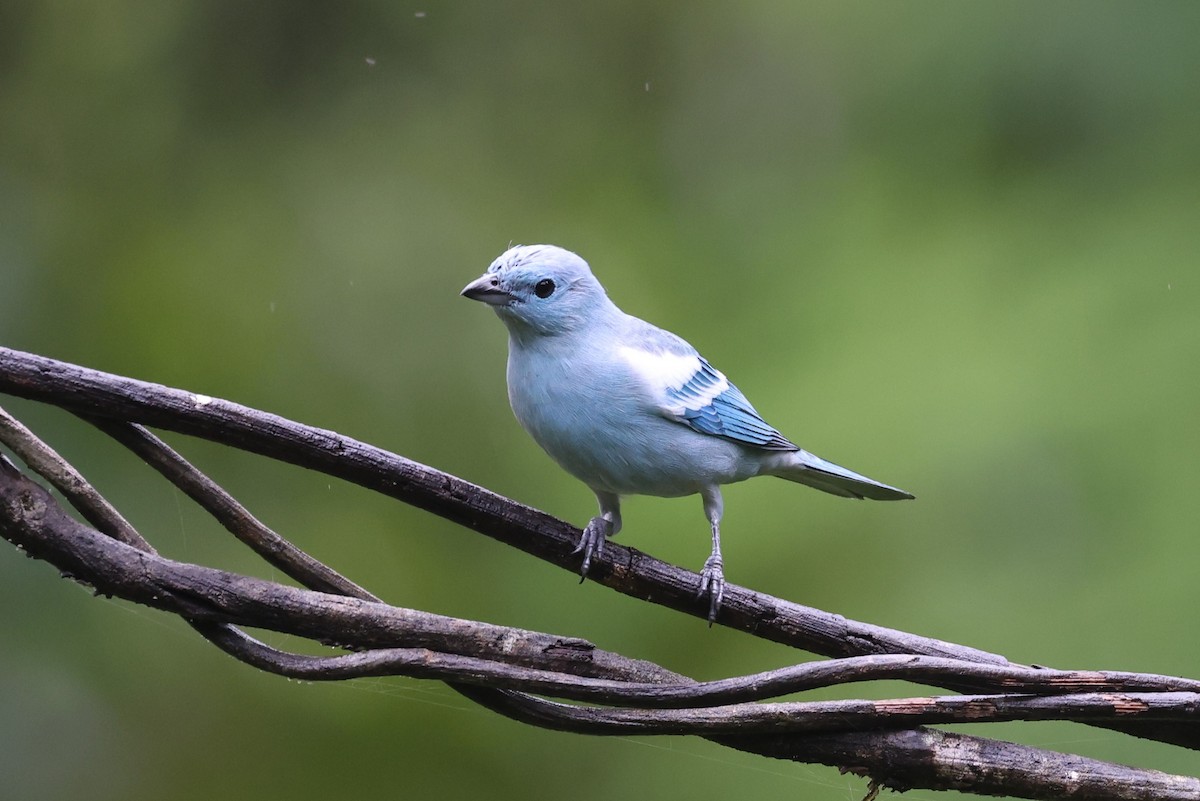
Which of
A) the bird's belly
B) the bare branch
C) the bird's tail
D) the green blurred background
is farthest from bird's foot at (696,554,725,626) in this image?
the green blurred background

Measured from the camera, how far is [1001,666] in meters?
0.93

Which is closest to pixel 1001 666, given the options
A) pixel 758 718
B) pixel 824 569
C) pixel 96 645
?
pixel 758 718

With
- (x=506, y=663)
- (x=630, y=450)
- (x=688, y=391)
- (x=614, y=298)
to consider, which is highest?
(x=614, y=298)

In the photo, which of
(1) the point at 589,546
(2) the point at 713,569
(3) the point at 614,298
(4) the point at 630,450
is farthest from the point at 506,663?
(3) the point at 614,298

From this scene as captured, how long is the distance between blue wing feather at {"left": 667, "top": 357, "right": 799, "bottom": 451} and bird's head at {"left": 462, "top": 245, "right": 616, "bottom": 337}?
0.57ft

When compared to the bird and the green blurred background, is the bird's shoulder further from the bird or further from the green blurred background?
the green blurred background

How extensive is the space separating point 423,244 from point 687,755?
114 cm

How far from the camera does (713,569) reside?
1229 mm

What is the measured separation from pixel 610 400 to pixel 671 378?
11 centimetres

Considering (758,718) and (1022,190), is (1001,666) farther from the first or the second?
(1022,190)

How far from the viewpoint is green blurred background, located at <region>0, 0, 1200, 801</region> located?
195 cm

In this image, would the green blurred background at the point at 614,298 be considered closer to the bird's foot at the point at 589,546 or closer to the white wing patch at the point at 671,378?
the white wing patch at the point at 671,378

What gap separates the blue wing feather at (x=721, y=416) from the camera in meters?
1.47

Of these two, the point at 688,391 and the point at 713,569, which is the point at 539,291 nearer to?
the point at 688,391
